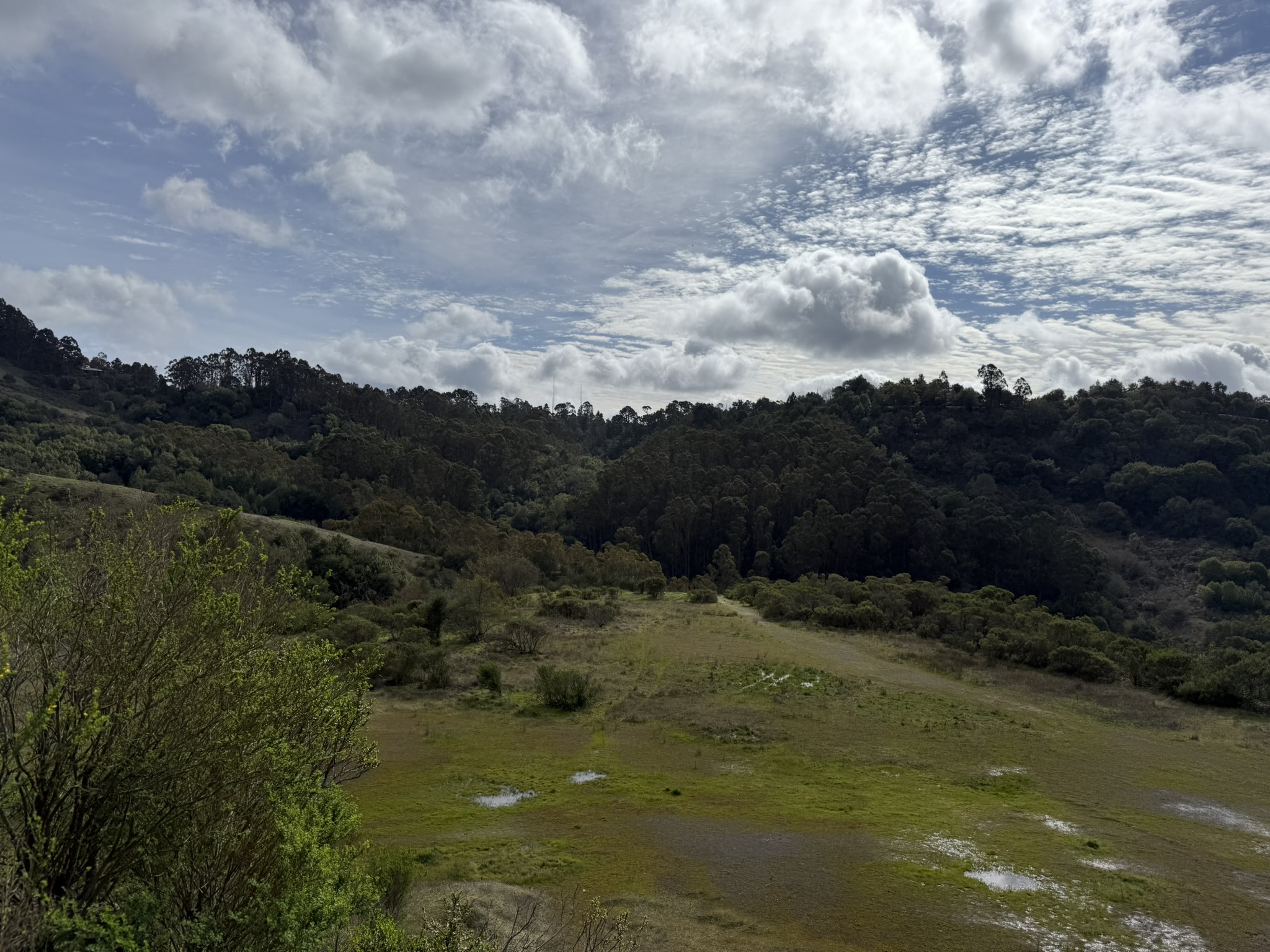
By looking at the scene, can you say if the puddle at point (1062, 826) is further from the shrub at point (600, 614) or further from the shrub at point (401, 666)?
the shrub at point (600, 614)

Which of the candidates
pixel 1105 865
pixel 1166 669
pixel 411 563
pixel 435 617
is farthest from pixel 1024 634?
pixel 411 563

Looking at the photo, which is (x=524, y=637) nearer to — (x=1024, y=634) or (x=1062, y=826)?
(x=1024, y=634)

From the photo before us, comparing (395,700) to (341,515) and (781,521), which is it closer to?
(341,515)

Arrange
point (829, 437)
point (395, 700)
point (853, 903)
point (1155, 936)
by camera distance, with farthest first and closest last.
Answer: point (829, 437) → point (395, 700) → point (853, 903) → point (1155, 936)

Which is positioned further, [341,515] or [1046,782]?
[341,515]

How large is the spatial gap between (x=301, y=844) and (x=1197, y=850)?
1340 centimetres

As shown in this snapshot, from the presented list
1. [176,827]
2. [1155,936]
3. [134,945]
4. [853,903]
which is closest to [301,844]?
[134,945]

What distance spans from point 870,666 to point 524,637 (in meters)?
12.6

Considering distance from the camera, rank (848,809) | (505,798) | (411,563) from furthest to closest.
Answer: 1. (411,563)
2. (505,798)
3. (848,809)

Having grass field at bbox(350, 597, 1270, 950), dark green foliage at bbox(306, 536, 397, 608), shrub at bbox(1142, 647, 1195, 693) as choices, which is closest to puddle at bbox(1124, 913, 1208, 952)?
grass field at bbox(350, 597, 1270, 950)

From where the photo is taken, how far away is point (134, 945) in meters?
4.45

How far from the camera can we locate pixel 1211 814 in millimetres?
13516

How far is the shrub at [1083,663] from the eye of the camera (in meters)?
25.4

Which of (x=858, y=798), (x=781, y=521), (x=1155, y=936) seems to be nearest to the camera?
(x=1155, y=936)
